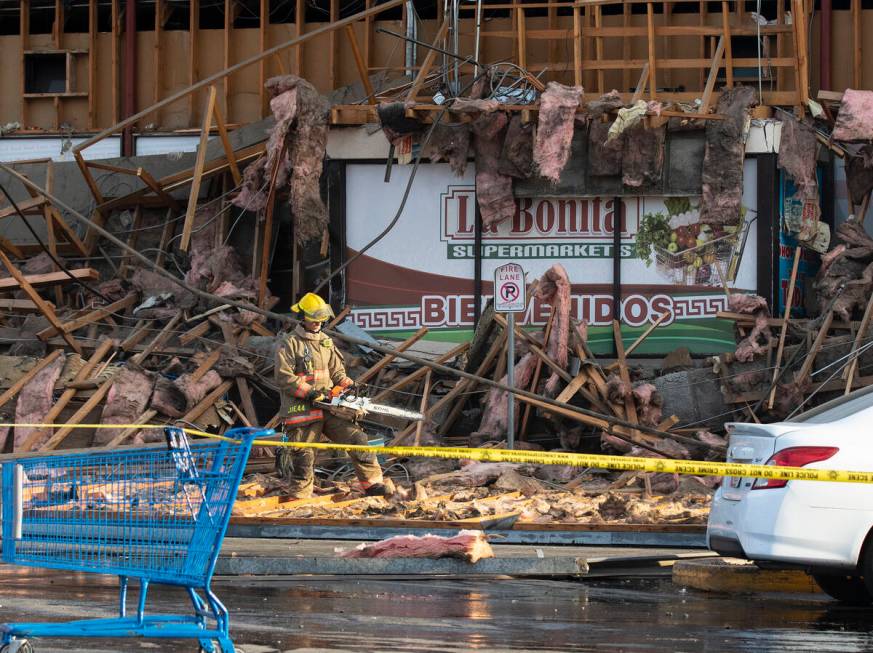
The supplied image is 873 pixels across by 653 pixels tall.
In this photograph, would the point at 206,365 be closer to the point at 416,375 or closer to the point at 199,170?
the point at 416,375

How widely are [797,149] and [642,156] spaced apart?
1.84 meters

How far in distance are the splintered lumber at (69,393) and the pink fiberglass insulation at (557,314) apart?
5017 millimetres

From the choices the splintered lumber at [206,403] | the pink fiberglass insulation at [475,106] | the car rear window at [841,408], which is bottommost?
the splintered lumber at [206,403]

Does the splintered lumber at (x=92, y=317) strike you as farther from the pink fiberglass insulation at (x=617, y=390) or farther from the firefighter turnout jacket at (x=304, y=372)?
the pink fiberglass insulation at (x=617, y=390)

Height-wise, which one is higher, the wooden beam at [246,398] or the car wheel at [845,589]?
the wooden beam at [246,398]

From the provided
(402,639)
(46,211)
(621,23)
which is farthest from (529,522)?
(621,23)

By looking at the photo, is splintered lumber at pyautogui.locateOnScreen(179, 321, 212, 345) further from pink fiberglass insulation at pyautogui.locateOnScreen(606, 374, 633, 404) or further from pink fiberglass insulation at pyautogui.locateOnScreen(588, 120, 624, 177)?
pink fiberglass insulation at pyautogui.locateOnScreen(588, 120, 624, 177)

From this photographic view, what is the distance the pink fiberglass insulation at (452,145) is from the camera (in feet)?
61.0

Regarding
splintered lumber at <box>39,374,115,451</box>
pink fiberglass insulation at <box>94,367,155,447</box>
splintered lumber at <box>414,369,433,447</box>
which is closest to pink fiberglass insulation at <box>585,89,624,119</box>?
splintered lumber at <box>414,369,433,447</box>

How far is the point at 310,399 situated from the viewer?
1324cm

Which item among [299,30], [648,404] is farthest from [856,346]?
[299,30]

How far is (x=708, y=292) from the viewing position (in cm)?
1856

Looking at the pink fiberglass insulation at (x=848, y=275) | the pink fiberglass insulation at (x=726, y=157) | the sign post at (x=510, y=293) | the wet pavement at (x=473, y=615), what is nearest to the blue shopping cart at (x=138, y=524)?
the wet pavement at (x=473, y=615)

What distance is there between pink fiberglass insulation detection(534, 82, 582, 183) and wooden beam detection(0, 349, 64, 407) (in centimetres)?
601
